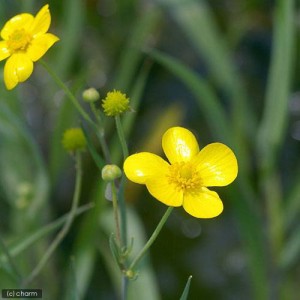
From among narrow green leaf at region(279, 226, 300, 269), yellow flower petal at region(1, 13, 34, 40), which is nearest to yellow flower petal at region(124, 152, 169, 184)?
yellow flower petal at region(1, 13, 34, 40)

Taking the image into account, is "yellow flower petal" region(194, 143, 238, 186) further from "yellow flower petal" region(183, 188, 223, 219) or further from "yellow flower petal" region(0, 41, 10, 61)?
"yellow flower petal" region(0, 41, 10, 61)

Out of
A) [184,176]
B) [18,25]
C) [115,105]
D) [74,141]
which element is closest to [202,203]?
[184,176]

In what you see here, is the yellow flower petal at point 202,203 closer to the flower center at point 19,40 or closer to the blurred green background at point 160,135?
the blurred green background at point 160,135

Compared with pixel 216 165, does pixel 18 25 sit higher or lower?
higher

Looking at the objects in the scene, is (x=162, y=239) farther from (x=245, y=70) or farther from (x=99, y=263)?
(x=245, y=70)

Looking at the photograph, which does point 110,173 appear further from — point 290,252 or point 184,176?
point 290,252

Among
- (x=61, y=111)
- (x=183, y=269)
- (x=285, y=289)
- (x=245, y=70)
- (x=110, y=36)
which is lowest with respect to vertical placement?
(x=285, y=289)

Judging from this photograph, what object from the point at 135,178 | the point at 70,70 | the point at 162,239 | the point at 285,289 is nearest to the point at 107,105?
the point at 135,178

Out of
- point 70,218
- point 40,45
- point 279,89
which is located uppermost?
point 279,89
